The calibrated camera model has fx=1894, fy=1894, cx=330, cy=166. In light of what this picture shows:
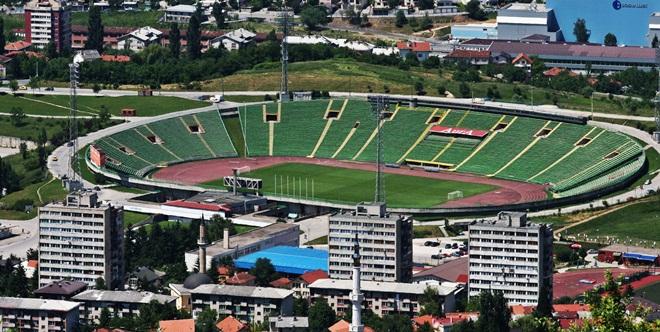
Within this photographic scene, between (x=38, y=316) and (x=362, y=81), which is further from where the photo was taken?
(x=362, y=81)

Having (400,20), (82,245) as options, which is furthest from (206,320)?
(400,20)

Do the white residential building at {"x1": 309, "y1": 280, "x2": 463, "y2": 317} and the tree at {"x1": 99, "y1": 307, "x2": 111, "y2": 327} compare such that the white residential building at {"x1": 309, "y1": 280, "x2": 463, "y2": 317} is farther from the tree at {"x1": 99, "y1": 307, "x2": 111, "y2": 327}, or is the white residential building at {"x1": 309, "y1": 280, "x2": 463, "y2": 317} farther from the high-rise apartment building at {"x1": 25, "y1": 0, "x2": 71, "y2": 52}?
the high-rise apartment building at {"x1": 25, "y1": 0, "x2": 71, "y2": 52}

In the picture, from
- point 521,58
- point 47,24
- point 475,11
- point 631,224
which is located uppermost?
point 475,11

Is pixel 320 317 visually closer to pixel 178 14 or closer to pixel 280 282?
pixel 280 282

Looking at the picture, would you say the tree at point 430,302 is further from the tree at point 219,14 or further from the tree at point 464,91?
the tree at point 219,14

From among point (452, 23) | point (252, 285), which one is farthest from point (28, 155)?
point (452, 23)

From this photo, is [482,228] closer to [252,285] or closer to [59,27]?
[252,285]
